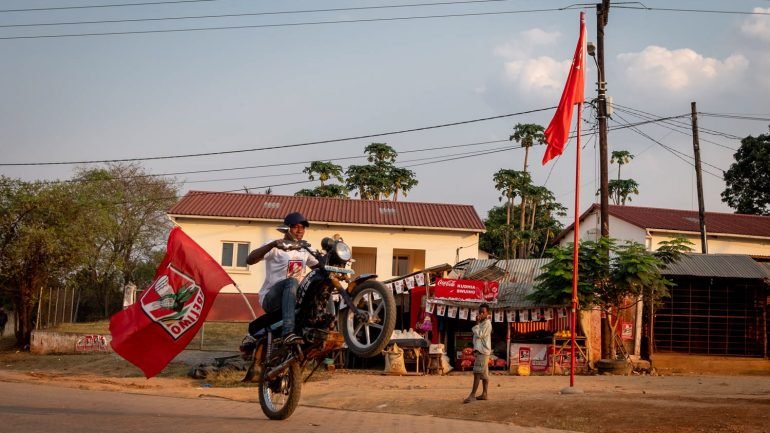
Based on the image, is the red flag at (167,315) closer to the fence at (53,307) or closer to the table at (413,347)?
the table at (413,347)

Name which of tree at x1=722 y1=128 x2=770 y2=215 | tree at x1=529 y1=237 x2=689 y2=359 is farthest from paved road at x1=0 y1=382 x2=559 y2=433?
tree at x1=722 y1=128 x2=770 y2=215

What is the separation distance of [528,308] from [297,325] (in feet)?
51.7

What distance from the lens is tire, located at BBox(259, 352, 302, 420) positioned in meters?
9.39

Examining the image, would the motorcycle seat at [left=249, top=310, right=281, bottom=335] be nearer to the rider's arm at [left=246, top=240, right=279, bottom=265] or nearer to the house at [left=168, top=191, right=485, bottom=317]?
the rider's arm at [left=246, top=240, right=279, bottom=265]

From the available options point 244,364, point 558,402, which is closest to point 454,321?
point 244,364

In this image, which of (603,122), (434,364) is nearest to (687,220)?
(603,122)

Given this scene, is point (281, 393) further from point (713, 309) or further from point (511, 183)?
point (511, 183)

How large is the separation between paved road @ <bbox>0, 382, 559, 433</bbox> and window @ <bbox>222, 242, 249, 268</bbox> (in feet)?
77.4

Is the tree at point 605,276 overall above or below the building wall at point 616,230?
below

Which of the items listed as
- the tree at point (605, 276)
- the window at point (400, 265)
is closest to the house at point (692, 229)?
the window at point (400, 265)

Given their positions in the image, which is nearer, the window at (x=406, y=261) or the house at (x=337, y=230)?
the house at (x=337, y=230)

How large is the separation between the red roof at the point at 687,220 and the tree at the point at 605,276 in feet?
54.2

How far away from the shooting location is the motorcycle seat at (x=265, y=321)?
9359 millimetres

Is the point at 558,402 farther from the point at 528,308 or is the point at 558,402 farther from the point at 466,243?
the point at 466,243
